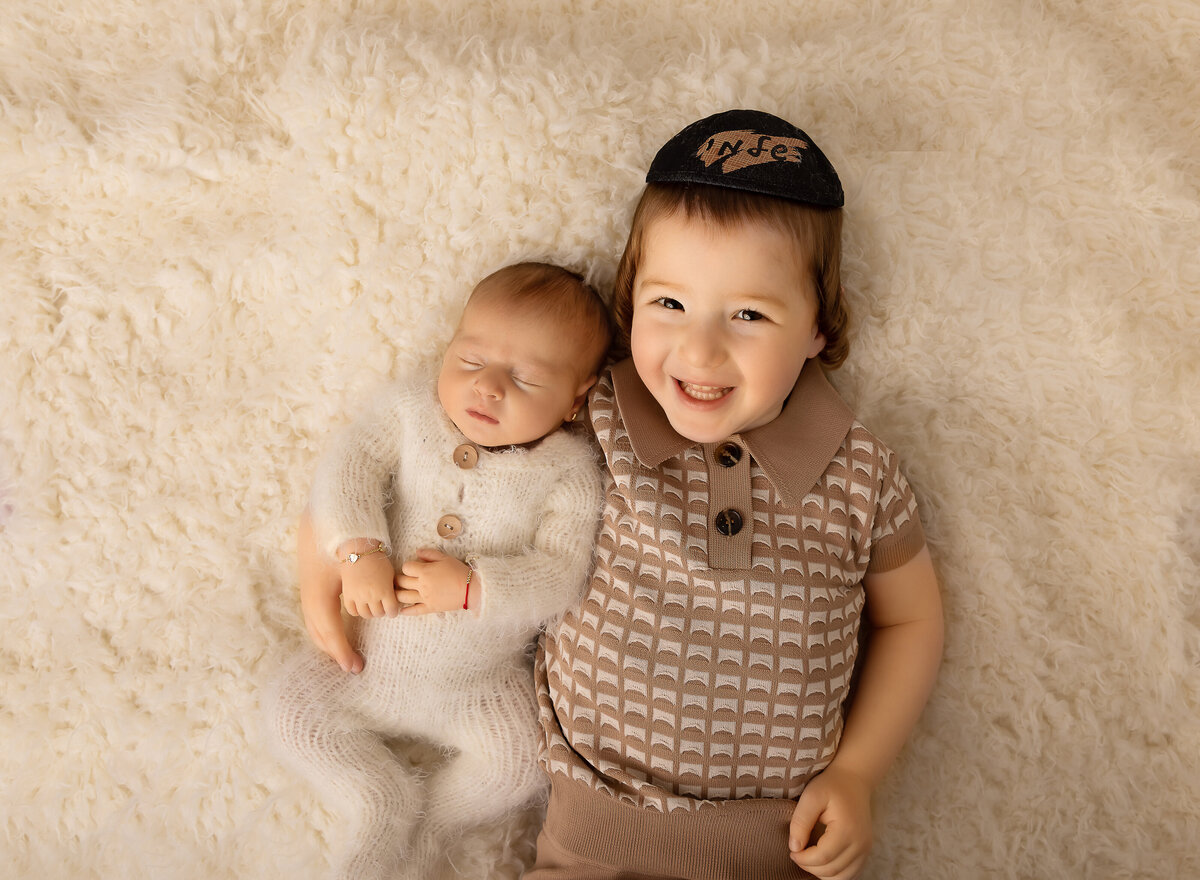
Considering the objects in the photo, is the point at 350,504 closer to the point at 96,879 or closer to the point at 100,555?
the point at 100,555

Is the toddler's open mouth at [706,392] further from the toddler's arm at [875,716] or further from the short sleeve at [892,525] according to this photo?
the toddler's arm at [875,716]

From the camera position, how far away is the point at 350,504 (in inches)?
56.0

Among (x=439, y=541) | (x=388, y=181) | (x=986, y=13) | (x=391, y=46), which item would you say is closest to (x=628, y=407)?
(x=439, y=541)

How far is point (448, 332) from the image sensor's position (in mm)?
1540

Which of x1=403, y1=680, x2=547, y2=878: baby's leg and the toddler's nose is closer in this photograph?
the toddler's nose

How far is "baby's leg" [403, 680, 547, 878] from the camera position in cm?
146

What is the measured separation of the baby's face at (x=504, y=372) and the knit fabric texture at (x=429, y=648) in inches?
2.2

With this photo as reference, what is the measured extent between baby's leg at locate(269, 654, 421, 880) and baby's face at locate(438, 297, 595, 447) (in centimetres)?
47

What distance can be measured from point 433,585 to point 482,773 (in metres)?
0.33

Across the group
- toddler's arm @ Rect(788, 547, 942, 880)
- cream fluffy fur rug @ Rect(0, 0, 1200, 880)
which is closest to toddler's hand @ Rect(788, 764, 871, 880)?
toddler's arm @ Rect(788, 547, 942, 880)

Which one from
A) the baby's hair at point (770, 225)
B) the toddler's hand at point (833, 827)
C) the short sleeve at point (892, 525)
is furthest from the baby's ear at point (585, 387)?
the toddler's hand at point (833, 827)

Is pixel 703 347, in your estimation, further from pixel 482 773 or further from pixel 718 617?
pixel 482 773

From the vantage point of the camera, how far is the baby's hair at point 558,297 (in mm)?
1419

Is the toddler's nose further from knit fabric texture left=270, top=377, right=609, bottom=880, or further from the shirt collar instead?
knit fabric texture left=270, top=377, right=609, bottom=880
